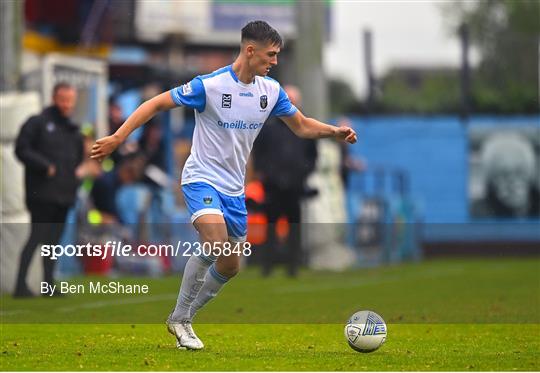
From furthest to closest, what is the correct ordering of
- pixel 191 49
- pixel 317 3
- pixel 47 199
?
1. pixel 191 49
2. pixel 317 3
3. pixel 47 199

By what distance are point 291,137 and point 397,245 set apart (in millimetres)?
7845

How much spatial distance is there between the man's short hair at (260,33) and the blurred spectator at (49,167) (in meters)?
5.50

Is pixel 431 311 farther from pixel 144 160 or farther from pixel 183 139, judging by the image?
pixel 183 139

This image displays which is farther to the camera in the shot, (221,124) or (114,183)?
(114,183)

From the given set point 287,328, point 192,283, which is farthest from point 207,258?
point 287,328

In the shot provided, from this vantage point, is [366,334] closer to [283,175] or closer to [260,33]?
[260,33]

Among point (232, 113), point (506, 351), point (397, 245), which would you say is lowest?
point (397, 245)

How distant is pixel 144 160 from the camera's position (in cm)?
2105

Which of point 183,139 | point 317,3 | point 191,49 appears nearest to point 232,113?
point 317,3

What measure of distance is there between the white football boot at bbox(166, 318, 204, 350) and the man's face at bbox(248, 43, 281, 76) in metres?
1.75

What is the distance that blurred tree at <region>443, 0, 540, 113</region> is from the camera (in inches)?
1248

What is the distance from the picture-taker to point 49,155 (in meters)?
14.7

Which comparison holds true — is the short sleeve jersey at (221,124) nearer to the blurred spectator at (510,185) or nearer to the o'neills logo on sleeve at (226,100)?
the o'neills logo on sleeve at (226,100)

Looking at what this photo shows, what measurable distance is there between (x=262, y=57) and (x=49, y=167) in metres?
5.59
